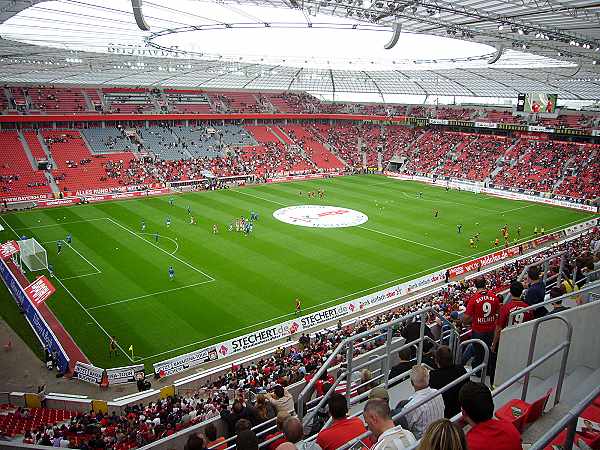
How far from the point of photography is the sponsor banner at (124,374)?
19500 mm

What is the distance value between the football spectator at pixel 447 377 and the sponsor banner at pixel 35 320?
1869 centimetres

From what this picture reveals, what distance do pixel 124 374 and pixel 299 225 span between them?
24.8m

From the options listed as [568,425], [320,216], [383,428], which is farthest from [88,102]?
[568,425]

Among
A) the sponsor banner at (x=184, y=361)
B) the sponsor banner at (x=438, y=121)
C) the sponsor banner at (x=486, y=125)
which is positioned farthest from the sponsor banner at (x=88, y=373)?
the sponsor banner at (x=438, y=121)

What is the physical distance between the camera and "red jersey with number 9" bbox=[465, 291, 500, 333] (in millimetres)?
8829

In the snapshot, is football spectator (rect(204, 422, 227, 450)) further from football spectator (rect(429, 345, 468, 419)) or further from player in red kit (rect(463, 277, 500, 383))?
player in red kit (rect(463, 277, 500, 383))

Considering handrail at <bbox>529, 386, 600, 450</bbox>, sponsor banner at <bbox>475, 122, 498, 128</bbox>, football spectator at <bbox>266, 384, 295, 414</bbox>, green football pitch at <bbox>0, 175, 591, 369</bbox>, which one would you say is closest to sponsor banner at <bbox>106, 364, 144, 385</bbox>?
green football pitch at <bbox>0, 175, 591, 369</bbox>

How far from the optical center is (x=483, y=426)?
165 inches

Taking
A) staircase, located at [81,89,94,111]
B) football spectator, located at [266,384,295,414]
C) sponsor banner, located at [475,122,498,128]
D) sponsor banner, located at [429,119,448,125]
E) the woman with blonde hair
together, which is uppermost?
the woman with blonde hair

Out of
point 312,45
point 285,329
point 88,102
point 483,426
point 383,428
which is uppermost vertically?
point 312,45

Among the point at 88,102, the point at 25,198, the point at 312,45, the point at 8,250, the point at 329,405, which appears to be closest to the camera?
the point at 329,405

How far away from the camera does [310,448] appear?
5145mm

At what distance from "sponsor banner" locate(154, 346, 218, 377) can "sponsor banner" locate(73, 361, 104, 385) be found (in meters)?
2.23

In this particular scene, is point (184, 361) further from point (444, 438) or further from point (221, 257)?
point (444, 438)
